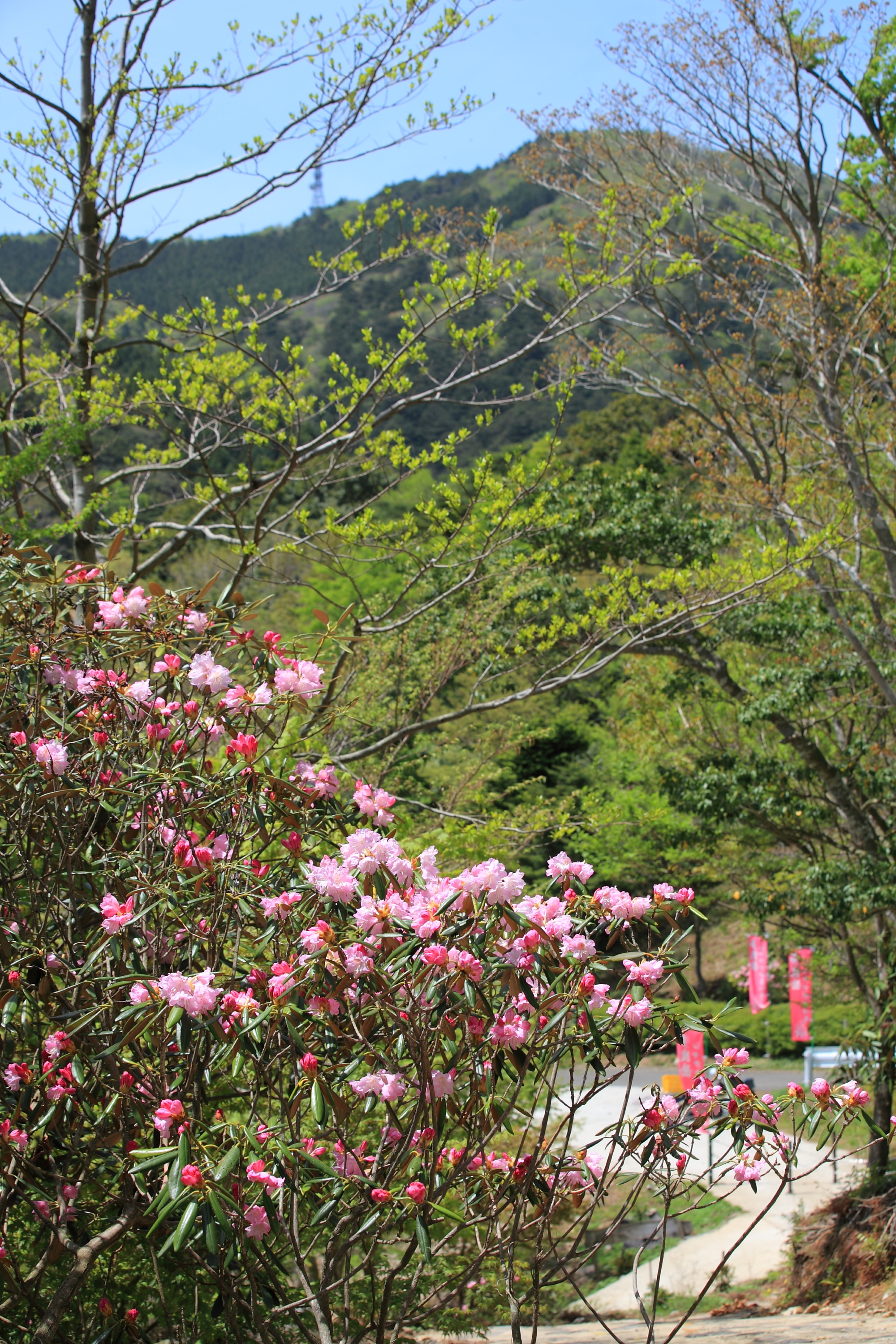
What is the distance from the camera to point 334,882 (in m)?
1.92

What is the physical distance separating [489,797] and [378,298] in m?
46.5

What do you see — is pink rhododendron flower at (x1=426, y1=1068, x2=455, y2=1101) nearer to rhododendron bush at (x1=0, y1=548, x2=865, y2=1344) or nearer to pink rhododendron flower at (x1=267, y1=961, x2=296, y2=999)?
rhododendron bush at (x1=0, y1=548, x2=865, y2=1344)

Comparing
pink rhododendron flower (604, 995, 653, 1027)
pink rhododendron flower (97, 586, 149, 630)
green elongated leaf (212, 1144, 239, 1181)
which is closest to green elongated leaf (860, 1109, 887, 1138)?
pink rhododendron flower (604, 995, 653, 1027)

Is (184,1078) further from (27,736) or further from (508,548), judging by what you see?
(508,548)

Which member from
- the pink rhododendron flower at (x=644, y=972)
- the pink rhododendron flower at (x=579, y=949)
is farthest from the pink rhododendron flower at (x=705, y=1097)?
the pink rhododendron flower at (x=579, y=949)

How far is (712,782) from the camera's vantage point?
9.09m

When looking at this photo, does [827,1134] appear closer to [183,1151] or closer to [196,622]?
[183,1151]

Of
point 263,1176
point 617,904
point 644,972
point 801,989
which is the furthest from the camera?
point 801,989

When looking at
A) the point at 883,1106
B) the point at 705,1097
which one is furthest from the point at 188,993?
the point at 883,1106

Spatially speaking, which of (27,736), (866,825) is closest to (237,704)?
(27,736)

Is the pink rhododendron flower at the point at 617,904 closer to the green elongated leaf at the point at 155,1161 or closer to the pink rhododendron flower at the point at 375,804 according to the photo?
the pink rhododendron flower at the point at 375,804

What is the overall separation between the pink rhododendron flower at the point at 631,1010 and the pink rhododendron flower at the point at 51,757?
4.40ft

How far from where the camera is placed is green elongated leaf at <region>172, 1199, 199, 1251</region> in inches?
57.8

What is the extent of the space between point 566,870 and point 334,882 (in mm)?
497
